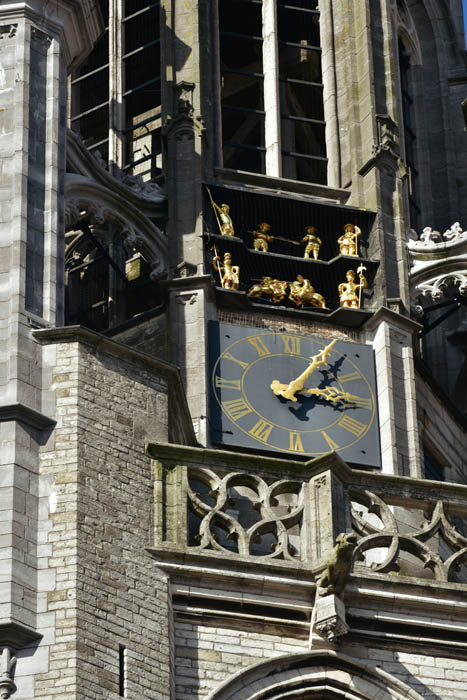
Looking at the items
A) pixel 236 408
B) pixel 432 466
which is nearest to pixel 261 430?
pixel 236 408

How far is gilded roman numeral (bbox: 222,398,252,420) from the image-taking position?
29703 mm

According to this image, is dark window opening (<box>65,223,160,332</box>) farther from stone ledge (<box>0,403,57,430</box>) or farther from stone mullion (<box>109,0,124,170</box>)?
stone ledge (<box>0,403,57,430</box>)

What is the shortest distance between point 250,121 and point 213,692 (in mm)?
12688

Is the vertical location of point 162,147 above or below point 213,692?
above

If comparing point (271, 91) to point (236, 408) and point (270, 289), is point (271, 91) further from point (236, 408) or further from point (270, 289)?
point (236, 408)

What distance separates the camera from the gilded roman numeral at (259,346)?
1194 inches

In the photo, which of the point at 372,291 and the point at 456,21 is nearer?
the point at 372,291

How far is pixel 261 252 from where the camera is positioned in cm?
3162

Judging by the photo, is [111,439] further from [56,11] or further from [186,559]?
[56,11]

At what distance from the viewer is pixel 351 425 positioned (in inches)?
1184

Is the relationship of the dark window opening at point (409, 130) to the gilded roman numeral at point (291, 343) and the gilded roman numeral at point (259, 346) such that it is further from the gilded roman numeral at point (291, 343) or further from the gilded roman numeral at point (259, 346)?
the gilded roman numeral at point (259, 346)

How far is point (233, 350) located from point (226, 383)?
1.47 ft

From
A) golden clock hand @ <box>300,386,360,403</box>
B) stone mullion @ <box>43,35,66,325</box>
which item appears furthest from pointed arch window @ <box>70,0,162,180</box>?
stone mullion @ <box>43,35,66,325</box>

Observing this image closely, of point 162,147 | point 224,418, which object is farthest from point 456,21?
point 224,418
